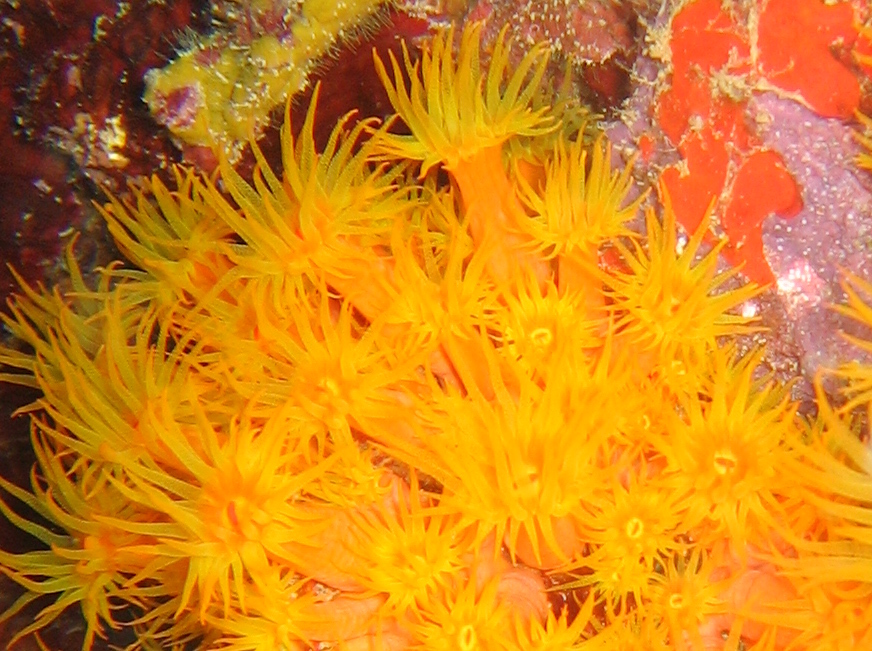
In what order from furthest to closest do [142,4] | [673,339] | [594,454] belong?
1. [142,4]
2. [673,339]
3. [594,454]

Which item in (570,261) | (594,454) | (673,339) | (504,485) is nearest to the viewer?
(504,485)

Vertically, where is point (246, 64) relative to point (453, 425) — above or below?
above

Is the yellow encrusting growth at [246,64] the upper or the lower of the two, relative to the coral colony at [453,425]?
upper

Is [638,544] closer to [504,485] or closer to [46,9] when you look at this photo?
[504,485]

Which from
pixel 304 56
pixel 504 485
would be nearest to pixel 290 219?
pixel 304 56

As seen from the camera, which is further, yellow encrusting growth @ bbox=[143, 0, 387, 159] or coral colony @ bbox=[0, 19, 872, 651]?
yellow encrusting growth @ bbox=[143, 0, 387, 159]

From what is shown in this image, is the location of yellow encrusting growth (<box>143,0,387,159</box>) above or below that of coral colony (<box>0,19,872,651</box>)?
above

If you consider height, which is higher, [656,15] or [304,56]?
[304,56]

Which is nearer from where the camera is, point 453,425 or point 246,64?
point 453,425
